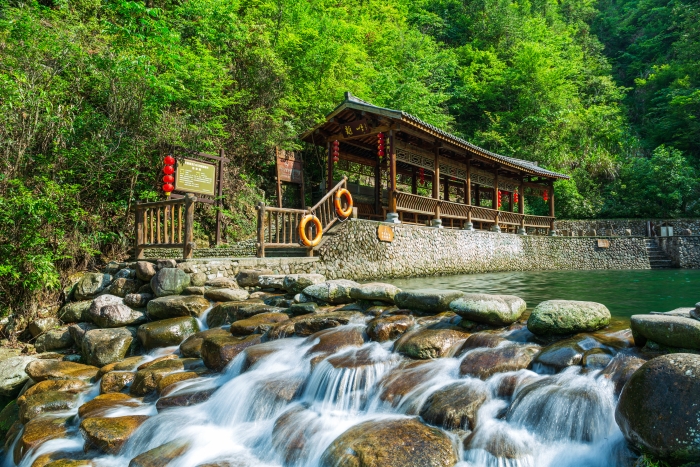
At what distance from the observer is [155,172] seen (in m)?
10.3

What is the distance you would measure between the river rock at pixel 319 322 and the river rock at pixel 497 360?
5.89 ft

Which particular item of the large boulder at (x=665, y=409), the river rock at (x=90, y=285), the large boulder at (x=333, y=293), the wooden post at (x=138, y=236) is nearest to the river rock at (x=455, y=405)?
the large boulder at (x=665, y=409)

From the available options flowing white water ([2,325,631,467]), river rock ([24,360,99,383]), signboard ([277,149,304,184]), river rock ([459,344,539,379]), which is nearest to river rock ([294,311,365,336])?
flowing white water ([2,325,631,467])

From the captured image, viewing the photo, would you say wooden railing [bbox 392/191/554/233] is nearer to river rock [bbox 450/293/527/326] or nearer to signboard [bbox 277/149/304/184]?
signboard [bbox 277/149/304/184]

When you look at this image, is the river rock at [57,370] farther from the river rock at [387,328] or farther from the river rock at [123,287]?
the river rock at [387,328]

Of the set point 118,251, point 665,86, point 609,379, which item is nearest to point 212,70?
point 118,251

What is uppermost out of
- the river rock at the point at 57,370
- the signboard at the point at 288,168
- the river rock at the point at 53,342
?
the signboard at the point at 288,168

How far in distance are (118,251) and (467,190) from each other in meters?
12.2

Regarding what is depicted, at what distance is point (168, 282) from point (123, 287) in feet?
3.61

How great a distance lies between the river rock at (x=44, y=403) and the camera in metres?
4.34

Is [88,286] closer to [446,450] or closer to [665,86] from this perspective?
[446,450]

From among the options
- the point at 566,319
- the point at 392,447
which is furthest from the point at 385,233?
the point at 392,447

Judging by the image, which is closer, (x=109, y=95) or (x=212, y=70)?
Answer: (x=109, y=95)

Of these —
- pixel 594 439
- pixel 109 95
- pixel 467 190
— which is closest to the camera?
pixel 594 439
